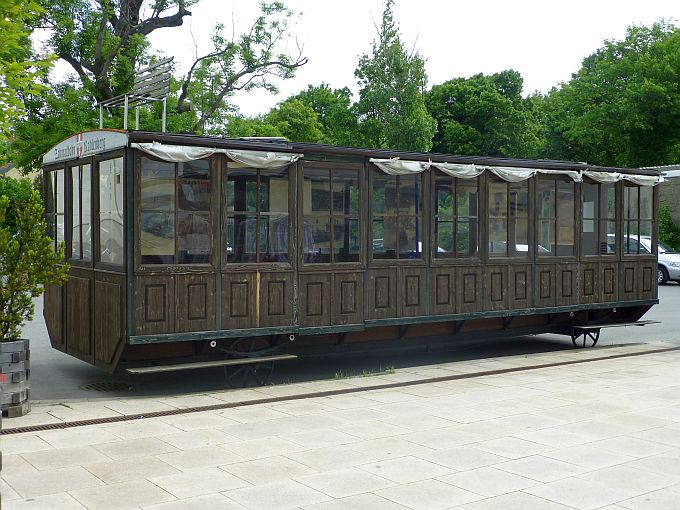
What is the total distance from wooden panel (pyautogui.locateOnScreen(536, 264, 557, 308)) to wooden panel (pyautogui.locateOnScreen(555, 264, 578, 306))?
102mm

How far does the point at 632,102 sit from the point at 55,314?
4060cm

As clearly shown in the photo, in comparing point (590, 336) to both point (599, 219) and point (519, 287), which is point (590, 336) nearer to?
point (599, 219)

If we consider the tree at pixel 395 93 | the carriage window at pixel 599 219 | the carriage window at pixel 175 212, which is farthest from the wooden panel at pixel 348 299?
the tree at pixel 395 93

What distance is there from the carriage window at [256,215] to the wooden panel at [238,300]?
0.25 meters

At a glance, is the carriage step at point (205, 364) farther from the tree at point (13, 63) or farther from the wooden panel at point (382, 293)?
the tree at point (13, 63)

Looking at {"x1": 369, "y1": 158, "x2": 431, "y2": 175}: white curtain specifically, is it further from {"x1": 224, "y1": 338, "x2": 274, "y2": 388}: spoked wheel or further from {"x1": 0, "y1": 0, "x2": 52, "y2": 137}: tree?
{"x1": 0, "y1": 0, "x2": 52, "y2": 137}: tree

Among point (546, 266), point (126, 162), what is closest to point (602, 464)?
point (126, 162)

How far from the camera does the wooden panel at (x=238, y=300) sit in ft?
32.0

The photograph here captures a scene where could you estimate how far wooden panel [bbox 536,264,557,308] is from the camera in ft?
43.0

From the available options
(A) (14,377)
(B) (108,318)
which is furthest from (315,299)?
(A) (14,377)

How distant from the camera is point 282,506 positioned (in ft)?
18.0

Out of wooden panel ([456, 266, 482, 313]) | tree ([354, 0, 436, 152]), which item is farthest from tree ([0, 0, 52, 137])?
tree ([354, 0, 436, 152])

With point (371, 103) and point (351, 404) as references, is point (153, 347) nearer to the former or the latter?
point (351, 404)

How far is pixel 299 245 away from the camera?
10.4 metres
